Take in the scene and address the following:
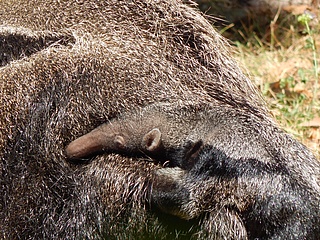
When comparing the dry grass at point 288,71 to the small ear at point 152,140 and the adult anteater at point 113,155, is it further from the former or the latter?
the small ear at point 152,140

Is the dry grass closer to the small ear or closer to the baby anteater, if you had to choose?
the baby anteater

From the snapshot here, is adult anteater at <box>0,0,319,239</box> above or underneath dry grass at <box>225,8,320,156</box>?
above

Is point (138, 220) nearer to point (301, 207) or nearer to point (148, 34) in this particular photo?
point (301, 207)

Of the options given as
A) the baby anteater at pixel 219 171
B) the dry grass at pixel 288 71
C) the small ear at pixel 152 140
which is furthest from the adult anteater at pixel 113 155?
the dry grass at pixel 288 71

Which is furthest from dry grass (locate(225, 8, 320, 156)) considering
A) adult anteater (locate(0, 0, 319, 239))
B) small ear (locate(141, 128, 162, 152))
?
small ear (locate(141, 128, 162, 152))

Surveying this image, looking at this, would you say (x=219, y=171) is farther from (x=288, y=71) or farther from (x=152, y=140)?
(x=288, y=71)

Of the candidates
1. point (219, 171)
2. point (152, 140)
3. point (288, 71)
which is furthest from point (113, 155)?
point (288, 71)

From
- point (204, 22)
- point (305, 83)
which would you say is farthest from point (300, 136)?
point (204, 22)
